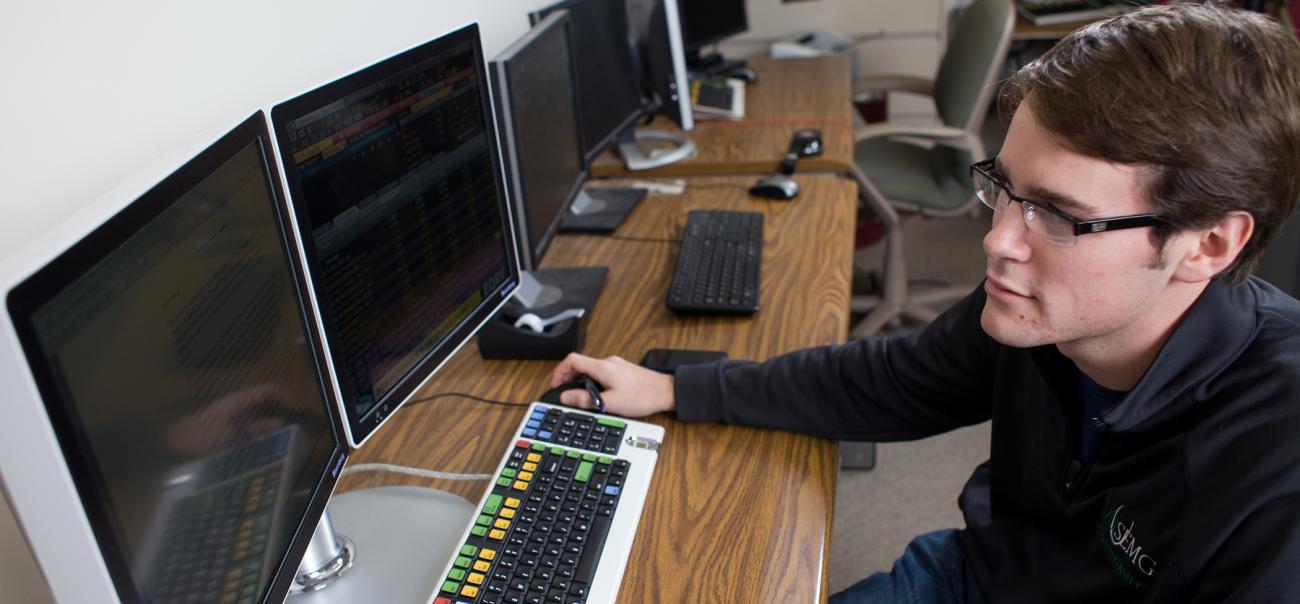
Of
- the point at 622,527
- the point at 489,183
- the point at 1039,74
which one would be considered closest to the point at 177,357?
the point at 622,527

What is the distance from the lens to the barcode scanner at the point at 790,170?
2027mm

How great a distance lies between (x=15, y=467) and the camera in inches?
19.5

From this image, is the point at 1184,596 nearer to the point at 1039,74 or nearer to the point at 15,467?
the point at 1039,74

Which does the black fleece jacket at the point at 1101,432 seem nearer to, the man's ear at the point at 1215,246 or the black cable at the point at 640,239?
the man's ear at the point at 1215,246

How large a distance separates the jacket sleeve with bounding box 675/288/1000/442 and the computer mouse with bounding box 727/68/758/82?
1.85 m

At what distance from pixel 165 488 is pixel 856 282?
271cm

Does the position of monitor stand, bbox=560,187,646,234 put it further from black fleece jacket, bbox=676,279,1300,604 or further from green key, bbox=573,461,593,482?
green key, bbox=573,461,593,482

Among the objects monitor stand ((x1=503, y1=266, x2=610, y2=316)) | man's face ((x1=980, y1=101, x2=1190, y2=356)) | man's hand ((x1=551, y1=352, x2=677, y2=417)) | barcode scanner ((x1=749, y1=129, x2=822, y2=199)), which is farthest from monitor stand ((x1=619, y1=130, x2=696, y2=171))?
man's face ((x1=980, y1=101, x2=1190, y2=356))

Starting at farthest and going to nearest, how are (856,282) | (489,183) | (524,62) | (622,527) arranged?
(856,282)
(524,62)
(489,183)
(622,527)

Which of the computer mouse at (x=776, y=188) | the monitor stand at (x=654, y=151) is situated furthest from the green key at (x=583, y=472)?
the monitor stand at (x=654, y=151)

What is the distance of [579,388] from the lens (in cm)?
129

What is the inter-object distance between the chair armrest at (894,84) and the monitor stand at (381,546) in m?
2.36

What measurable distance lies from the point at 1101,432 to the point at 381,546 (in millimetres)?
790

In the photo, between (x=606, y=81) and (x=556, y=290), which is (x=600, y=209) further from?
(x=556, y=290)
